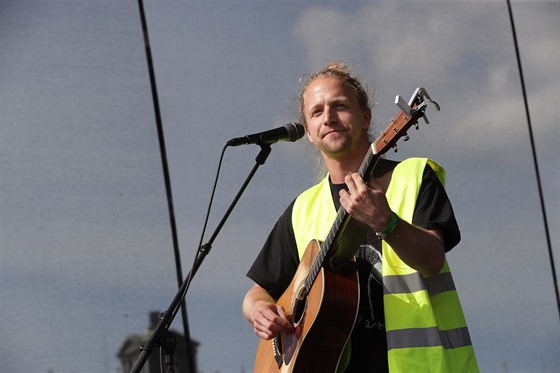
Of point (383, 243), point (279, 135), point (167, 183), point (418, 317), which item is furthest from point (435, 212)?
point (167, 183)

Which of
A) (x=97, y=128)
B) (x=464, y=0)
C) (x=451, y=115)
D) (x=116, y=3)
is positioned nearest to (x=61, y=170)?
(x=97, y=128)

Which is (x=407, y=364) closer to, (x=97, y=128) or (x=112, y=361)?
(x=112, y=361)

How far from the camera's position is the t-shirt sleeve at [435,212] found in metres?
1.99

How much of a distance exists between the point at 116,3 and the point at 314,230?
57.9 inches

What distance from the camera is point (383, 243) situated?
2.04m

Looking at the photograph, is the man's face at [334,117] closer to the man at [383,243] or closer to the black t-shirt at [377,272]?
the man at [383,243]

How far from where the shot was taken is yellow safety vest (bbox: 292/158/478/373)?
6.32ft

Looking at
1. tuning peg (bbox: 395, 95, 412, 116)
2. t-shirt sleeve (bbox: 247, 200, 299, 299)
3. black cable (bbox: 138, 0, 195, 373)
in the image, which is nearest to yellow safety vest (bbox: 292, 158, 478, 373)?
tuning peg (bbox: 395, 95, 412, 116)

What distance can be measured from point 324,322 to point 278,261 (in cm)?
45

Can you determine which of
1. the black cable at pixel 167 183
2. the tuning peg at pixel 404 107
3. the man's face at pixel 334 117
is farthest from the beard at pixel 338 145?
the black cable at pixel 167 183

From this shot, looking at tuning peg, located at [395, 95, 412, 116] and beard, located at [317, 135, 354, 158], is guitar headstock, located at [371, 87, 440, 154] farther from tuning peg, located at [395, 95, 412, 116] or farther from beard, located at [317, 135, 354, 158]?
beard, located at [317, 135, 354, 158]

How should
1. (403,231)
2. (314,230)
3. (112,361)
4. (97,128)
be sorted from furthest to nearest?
1. (97,128)
2. (112,361)
3. (314,230)
4. (403,231)

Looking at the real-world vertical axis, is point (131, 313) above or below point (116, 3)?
below

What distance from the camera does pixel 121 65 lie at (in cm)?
328
